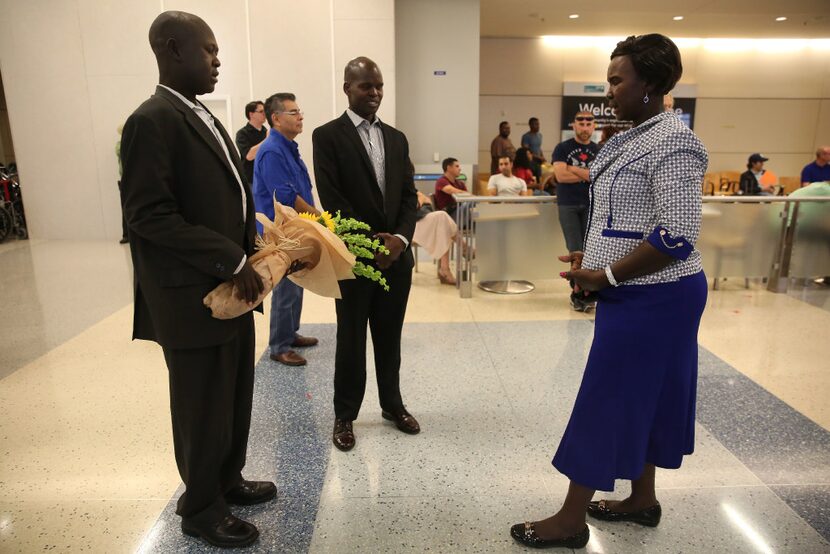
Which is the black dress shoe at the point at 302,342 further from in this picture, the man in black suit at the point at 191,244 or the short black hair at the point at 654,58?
the short black hair at the point at 654,58

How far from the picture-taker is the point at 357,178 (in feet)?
8.44

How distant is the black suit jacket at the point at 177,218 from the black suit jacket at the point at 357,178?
0.69m

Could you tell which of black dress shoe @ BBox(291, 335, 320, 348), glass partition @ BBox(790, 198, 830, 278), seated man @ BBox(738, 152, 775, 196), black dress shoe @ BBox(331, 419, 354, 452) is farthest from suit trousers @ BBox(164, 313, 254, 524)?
seated man @ BBox(738, 152, 775, 196)

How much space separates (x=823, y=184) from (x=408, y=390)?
5.14 meters

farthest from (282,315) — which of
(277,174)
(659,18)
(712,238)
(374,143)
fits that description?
(659,18)

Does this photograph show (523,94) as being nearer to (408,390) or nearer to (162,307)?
(408,390)

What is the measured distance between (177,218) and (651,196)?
1441 mm

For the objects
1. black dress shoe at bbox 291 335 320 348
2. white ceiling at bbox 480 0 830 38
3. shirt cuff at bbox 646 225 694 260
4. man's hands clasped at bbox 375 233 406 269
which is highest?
white ceiling at bbox 480 0 830 38

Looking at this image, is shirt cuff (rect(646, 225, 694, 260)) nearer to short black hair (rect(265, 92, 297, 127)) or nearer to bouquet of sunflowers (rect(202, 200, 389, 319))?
bouquet of sunflowers (rect(202, 200, 389, 319))

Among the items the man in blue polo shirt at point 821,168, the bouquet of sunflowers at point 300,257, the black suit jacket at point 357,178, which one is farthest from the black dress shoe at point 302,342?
the man in blue polo shirt at point 821,168

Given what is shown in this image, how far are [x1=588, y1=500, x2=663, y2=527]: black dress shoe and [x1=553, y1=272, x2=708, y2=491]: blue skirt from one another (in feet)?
1.14

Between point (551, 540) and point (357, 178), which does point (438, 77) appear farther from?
point (551, 540)

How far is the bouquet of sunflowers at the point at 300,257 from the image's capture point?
5.95 feet

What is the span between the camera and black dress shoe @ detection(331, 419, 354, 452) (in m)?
2.78
